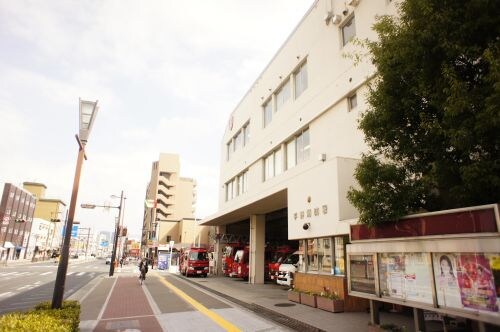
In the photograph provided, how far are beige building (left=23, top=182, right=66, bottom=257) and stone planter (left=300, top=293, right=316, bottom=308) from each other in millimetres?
90452

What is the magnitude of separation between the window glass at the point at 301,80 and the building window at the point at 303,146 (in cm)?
269

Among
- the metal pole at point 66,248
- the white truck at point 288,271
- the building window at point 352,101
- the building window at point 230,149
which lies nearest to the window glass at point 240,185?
the building window at point 230,149

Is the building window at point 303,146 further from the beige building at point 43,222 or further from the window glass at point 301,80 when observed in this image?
the beige building at point 43,222

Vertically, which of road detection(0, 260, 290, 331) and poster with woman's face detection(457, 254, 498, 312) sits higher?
poster with woman's face detection(457, 254, 498, 312)

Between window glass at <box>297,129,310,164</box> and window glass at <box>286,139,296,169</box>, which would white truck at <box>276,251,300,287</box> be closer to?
window glass at <box>286,139,296,169</box>

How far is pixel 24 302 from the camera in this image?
15.7 meters

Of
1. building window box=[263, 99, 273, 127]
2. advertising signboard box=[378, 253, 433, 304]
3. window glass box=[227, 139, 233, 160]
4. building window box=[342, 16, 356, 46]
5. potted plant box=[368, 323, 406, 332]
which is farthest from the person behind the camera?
window glass box=[227, 139, 233, 160]

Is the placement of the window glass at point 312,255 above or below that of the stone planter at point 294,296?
above

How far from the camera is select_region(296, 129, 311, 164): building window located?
1818cm

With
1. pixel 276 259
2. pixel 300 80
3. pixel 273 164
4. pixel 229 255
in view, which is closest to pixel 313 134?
pixel 300 80

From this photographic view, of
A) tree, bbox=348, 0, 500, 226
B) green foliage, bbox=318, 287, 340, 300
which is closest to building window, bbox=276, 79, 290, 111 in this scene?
green foliage, bbox=318, 287, 340, 300

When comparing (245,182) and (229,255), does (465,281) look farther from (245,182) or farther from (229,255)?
(229,255)

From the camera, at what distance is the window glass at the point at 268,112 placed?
23977 mm

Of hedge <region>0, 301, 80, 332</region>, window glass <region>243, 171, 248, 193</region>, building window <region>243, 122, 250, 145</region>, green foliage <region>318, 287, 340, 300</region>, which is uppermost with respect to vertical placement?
building window <region>243, 122, 250, 145</region>
